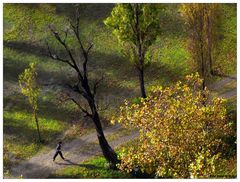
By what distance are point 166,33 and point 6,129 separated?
21.9 meters

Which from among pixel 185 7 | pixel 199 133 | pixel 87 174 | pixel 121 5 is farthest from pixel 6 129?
pixel 199 133

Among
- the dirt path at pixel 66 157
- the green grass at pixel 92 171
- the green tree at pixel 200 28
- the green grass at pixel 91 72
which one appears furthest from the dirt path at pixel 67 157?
the green tree at pixel 200 28

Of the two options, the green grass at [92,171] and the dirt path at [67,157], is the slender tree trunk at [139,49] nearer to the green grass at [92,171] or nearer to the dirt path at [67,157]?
the dirt path at [67,157]

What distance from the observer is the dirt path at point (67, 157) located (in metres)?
44.4

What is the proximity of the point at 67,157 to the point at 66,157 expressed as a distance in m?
0.10

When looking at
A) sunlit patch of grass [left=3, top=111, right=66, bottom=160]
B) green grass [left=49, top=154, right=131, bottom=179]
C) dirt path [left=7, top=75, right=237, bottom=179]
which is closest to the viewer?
green grass [left=49, top=154, right=131, bottom=179]

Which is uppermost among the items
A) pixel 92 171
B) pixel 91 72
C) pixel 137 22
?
pixel 137 22

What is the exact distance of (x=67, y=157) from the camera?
45.3 m

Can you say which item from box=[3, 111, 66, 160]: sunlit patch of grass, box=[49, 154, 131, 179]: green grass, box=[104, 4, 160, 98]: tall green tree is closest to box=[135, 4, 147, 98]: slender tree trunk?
box=[104, 4, 160, 98]: tall green tree

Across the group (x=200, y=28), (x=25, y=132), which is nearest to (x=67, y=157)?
(x=25, y=132)

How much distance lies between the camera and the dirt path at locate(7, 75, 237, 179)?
44.4m

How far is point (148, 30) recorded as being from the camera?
47.3m

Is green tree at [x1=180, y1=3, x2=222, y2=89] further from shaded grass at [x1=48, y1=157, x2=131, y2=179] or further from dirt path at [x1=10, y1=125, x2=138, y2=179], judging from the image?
shaded grass at [x1=48, y1=157, x2=131, y2=179]

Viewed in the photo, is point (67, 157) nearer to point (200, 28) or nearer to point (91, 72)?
point (91, 72)
